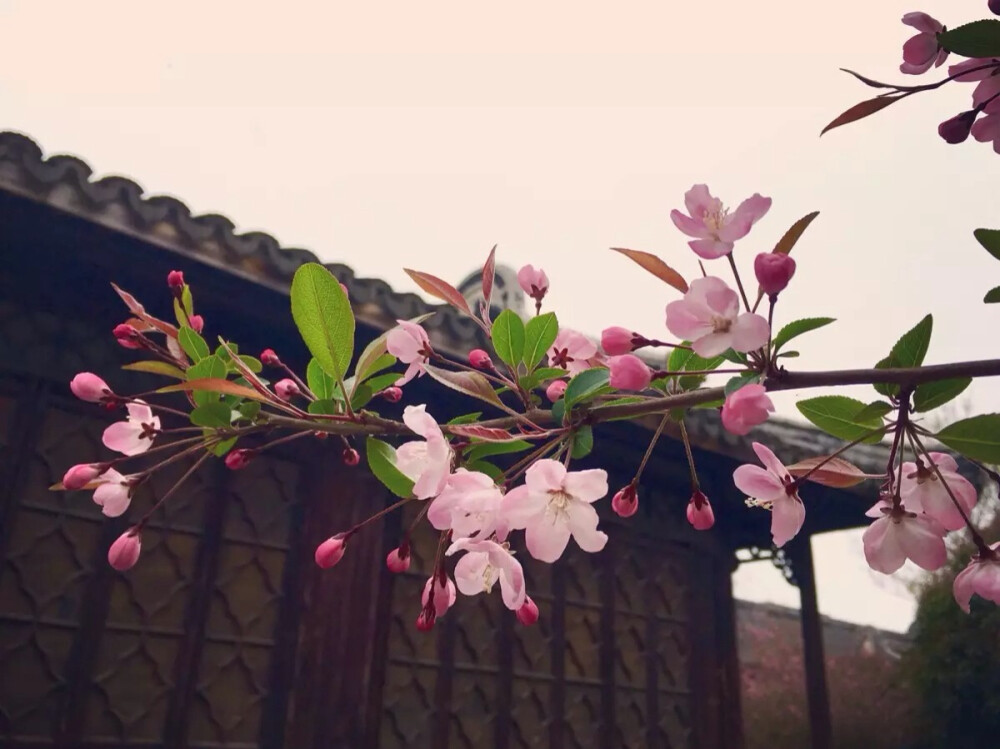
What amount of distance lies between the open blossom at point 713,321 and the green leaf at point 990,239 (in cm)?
27

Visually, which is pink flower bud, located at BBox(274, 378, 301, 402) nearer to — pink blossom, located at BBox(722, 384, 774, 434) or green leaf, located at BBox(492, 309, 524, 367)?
green leaf, located at BBox(492, 309, 524, 367)

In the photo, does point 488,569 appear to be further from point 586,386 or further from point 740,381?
point 740,381

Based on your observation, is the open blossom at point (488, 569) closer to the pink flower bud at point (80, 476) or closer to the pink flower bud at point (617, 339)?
the pink flower bud at point (617, 339)

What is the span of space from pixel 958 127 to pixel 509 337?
522 mm

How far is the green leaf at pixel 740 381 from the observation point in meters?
0.69

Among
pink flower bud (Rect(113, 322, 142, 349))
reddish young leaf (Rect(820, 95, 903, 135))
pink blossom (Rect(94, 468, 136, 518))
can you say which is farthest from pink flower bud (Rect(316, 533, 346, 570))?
reddish young leaf (Rect(820, 95, 903, 135))

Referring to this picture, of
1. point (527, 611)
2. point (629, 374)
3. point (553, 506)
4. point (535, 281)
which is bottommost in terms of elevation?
point (527, 611)

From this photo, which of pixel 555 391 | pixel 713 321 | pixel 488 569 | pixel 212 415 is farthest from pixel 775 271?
pixel 212 415

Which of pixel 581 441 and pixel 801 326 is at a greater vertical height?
pixel 801 326

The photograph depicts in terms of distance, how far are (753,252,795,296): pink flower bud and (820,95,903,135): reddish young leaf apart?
0.83 feet

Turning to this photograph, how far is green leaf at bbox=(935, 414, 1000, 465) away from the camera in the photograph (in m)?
0.74

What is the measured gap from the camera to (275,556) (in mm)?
3328

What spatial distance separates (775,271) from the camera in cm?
66

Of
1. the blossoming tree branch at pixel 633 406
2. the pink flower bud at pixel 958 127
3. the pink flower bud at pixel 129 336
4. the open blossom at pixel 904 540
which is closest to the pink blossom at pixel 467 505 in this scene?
the blossoming tree branch at pixel 633 406
